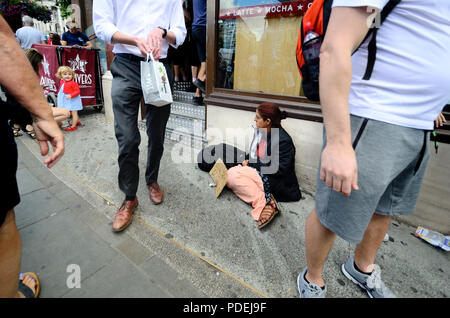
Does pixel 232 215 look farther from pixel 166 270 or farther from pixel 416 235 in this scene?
pixel 416 235

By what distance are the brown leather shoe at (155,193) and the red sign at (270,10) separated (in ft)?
9.04

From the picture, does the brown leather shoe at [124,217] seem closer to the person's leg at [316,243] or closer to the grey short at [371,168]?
the person's leg at [316,243]

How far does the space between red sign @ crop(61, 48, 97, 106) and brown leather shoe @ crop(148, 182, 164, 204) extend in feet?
14.4

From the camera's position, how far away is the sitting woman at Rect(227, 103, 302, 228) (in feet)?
8.84

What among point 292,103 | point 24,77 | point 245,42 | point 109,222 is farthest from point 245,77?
point 24,77

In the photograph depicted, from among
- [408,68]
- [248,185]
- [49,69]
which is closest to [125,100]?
[248,185]

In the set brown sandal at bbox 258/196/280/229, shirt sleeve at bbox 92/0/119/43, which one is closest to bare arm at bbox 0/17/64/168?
shirt sleeve at bbox 92/0/119/43

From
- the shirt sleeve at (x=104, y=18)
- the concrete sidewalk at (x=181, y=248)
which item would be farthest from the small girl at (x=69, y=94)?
the shirt sleeve at (x=104, y=18)

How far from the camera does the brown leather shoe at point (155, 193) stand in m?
2.57

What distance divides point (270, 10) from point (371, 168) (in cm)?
300

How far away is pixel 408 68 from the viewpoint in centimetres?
101

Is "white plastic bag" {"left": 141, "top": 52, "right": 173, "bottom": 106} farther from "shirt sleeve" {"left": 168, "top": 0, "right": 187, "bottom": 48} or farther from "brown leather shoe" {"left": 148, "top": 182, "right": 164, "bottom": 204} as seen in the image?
"brown leather shoe" {"left": 148, "top": 182, "right": 164, "bottom": 204}

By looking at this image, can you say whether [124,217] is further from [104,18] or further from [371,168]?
[371,168]

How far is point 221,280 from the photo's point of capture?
1721mm
